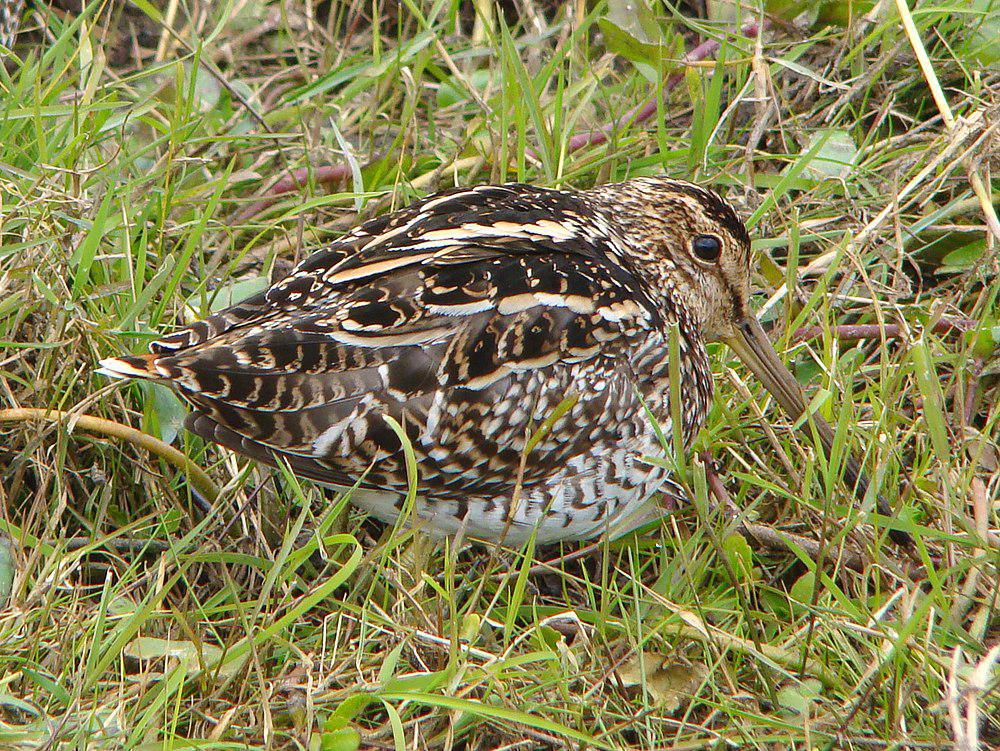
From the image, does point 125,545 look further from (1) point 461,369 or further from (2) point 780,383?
(2) point 780,383

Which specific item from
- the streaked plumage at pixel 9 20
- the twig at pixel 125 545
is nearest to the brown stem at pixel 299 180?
the streaked plumage at pixel 9 20

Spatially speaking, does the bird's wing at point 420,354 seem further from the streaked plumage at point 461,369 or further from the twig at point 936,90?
the twig at point 936,90

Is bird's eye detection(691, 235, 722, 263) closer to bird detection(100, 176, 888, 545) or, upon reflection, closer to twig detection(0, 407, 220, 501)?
bird detection(100, 176, 888, 545)

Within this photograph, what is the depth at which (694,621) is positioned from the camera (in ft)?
9.73

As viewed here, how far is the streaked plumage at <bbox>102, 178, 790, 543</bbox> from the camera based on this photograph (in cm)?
319

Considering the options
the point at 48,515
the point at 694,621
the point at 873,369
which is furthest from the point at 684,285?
the point at 48,515

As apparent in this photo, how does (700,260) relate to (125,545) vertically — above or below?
above

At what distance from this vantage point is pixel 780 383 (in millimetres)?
3773

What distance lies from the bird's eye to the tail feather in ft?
5.19

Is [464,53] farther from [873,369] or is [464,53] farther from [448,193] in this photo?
[873,369]

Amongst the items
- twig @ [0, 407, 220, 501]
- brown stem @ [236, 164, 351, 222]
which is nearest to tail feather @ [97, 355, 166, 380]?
twig @ [0, 407, 220, 501]

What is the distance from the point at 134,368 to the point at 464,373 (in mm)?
800

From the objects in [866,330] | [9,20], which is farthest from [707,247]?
[9,20]

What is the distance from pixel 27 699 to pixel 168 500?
0.84 m
